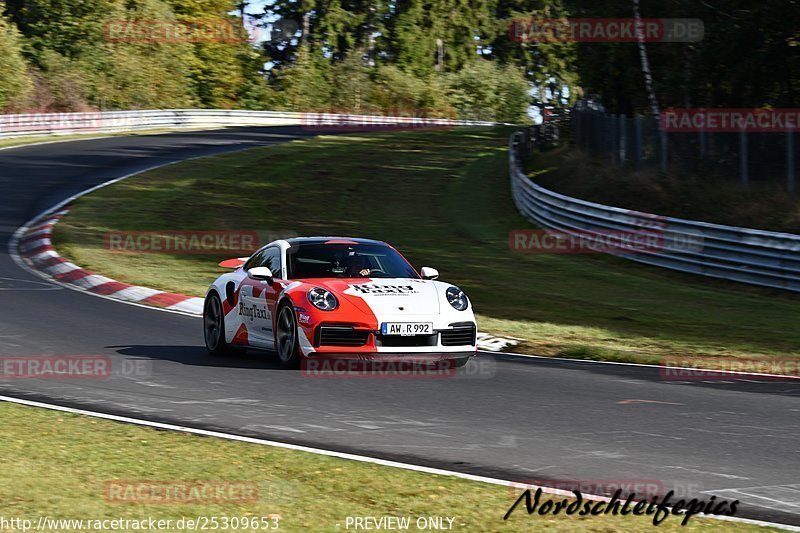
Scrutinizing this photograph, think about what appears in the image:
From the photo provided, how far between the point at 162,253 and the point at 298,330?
42.5 ft

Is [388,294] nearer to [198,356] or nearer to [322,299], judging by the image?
[322,299]

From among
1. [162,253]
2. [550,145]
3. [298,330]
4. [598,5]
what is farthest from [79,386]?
[550,145]

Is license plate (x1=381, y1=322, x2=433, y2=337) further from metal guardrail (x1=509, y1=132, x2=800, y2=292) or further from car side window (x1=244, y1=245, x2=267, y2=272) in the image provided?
metal guardrail (x1=509, y1=132, x2=800, y2=292)

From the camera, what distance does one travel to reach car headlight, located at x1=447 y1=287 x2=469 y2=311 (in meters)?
11.4

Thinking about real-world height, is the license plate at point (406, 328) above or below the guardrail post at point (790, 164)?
below

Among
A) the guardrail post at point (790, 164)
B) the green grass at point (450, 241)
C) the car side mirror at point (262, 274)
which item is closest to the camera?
the car side mirror at point (262, 274)

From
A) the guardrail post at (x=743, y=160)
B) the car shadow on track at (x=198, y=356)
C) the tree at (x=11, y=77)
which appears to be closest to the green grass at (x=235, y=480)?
the car shadow on track at (x=198, y=356)

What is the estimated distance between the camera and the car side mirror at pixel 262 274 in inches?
463

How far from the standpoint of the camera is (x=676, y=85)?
108 feet

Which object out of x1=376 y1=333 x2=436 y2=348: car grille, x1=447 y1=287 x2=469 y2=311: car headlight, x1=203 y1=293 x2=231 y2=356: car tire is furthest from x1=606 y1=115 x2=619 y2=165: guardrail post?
x1=376 y1=333 x2=436 y2=348: car grille

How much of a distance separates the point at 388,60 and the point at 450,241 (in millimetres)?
78594

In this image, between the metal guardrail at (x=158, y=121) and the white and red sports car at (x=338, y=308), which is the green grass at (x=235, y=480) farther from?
the metal guardrail at (x=158, y=121)

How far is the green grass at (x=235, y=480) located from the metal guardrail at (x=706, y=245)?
584 inches

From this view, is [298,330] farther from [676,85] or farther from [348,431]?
[676,85]
